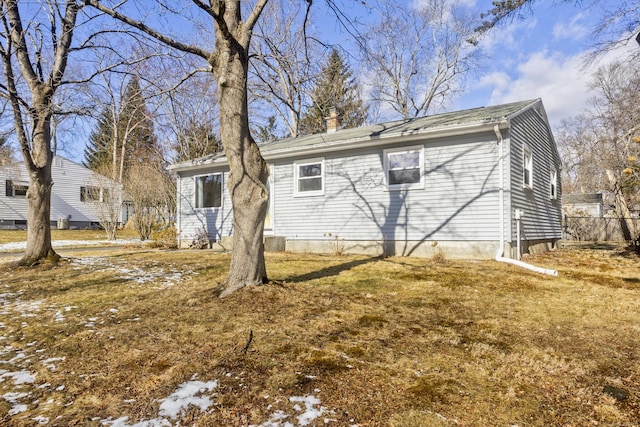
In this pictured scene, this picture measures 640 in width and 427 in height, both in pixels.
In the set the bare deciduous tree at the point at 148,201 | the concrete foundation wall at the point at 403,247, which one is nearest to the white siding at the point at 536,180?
the concrete foundation wall at the point at 403,247

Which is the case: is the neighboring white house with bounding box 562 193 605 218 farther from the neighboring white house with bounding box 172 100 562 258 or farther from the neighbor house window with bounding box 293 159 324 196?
the neighbor house window with bounding box 293 159 324 196

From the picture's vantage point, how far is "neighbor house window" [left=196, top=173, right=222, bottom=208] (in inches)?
495

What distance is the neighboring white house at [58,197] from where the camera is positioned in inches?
850

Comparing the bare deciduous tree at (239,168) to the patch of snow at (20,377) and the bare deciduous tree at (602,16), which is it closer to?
the patch of snow at (20,377)

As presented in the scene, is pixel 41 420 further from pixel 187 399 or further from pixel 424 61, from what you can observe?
pixel 424 61

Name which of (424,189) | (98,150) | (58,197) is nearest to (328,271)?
(424,189)

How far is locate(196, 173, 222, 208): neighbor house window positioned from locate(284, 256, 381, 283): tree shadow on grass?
6.49m

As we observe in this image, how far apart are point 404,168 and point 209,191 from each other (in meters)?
7.16

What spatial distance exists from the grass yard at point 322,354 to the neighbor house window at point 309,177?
5288mm

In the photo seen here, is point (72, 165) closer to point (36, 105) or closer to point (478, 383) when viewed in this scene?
point (36, 105)

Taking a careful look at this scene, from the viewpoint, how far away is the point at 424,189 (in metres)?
8.98

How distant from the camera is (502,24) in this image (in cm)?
862

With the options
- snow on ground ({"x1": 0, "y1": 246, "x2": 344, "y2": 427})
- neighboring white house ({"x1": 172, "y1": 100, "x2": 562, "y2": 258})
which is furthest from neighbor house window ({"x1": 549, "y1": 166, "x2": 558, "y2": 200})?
snow on ground ({"x1": 0, "y1": 246, "x2": 344, "y2": 427})

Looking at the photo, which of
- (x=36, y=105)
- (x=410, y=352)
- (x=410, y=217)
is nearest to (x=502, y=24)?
(x=410, y=217)
